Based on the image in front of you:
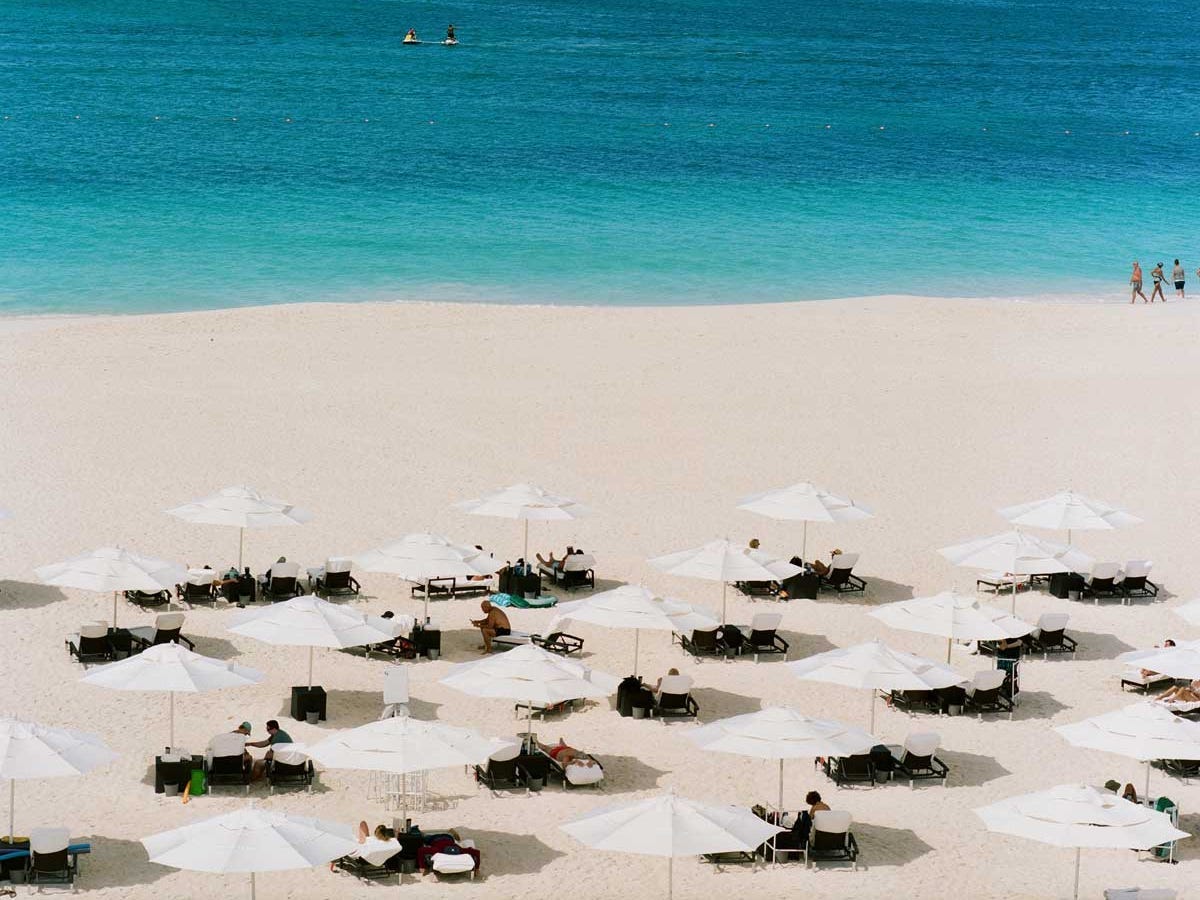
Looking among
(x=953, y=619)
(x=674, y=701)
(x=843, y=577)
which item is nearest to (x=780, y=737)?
(x=674, y=701)

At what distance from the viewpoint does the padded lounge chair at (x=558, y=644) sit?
813 inches

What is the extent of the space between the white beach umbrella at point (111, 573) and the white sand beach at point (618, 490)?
859mm

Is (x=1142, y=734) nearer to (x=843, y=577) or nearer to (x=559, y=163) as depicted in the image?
(x=843, y=577)

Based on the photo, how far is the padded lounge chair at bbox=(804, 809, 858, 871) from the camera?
15352mm

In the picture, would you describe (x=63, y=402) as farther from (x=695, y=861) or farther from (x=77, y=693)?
(x=695, y=861)

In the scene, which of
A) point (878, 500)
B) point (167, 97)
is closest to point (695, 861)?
point (878, 500)

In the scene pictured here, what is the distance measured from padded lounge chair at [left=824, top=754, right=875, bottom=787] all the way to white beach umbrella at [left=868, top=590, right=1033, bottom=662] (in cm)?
285

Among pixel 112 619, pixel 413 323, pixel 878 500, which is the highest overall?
pixel 413 323

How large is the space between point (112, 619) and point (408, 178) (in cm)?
4324

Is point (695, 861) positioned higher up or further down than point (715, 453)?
further down

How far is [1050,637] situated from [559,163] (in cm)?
4749

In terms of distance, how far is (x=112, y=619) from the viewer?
21.3 metres

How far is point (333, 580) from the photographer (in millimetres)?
22281

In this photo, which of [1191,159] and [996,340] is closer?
[996,340]
